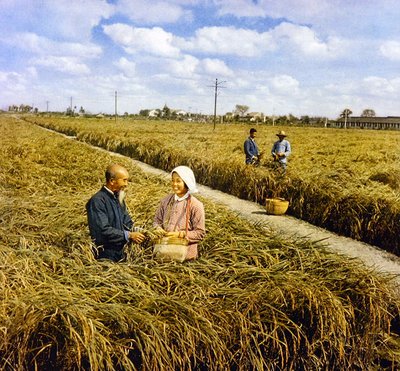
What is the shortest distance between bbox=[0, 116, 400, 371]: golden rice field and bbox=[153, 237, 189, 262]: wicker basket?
0.29 feet

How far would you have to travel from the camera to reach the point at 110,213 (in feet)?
11.3

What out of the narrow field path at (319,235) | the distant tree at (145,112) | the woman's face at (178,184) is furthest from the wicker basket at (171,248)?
the distant tree at (145,112)

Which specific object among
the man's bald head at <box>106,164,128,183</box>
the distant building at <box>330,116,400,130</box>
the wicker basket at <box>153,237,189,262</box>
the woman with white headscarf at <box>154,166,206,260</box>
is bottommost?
the wicker basket at <box>153,237,189,262</box>

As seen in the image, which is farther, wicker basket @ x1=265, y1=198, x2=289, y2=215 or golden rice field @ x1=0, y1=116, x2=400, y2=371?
wicker basket @ x1=265, y1=198, x2=289, y2=215

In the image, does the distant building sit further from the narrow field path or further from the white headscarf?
the white headscarf

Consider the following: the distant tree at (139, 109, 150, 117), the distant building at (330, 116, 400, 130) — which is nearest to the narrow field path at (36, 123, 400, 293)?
the distant building at (330, 116, 400, 130)

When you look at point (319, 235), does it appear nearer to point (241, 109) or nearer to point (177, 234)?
point (177, 234)

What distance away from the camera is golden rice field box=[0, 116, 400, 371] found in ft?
7.91

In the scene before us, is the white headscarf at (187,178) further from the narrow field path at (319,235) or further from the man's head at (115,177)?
the narrow field path at (319,235)

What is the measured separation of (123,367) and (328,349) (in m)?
1.51

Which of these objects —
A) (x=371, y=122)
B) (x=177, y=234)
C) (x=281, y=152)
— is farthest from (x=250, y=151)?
(x=371, y=122)

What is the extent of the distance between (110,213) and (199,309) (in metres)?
1.19

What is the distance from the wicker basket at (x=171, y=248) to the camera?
3426 mm

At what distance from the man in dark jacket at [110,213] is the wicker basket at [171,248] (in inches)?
6.8
